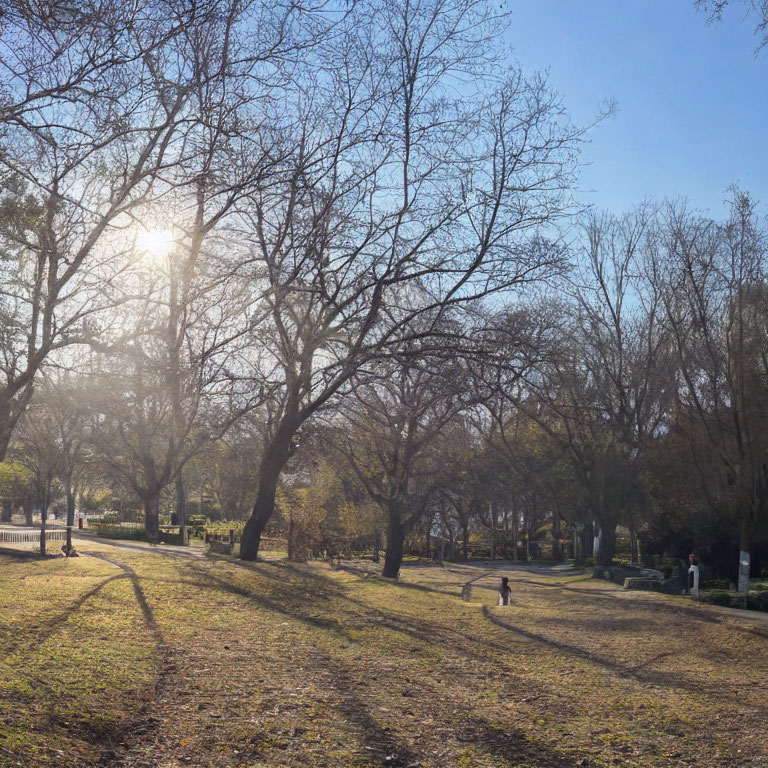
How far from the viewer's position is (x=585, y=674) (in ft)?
36.2

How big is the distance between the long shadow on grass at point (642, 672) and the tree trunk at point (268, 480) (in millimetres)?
7344

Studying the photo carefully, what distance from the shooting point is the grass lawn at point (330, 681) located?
251 inches

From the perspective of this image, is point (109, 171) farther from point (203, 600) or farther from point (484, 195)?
point (484, 195)

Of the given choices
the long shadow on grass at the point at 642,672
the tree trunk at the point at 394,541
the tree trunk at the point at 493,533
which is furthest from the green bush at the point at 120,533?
the long shadow on grass at the point at 642,672

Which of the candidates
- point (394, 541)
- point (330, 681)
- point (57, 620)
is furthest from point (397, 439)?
point (330, 681)

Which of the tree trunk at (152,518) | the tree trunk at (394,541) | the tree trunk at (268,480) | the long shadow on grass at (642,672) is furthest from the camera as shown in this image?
the tree trunk at (152,518)

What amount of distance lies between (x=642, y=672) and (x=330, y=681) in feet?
16.6

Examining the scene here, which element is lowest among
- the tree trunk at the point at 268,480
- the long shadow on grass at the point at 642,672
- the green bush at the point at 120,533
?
the green bush at the point at 120,533

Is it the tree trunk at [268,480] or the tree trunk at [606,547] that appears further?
the tree trunk at [606,547]

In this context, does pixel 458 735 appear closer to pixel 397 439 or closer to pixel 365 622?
pixel 365 622

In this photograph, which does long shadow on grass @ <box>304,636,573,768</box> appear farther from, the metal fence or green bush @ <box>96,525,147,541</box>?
green bush @ <box>96,525,147,541</box>

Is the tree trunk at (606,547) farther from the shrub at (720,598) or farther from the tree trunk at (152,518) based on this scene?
the tree trunk at (152,518)

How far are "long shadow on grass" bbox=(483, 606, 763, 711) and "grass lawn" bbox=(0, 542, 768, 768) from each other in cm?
5

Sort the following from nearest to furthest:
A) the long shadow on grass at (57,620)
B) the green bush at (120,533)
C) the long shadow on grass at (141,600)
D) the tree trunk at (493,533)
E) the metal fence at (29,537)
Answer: the long shadow on grass at (57,620) → the long shadow on grass at (141,600) → the metal fence at (29,537) → the green bush at (120,533) → the tree trunk at (493,533)
